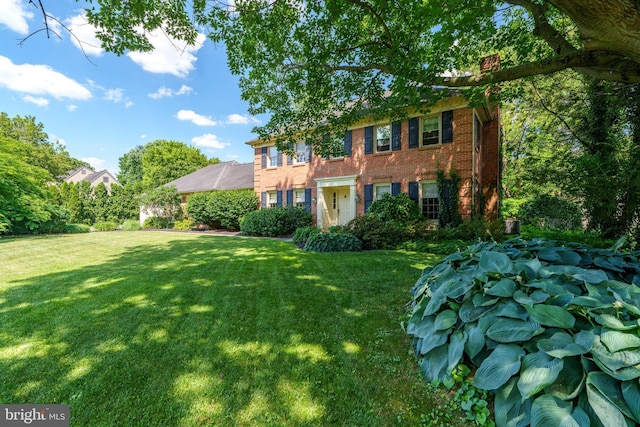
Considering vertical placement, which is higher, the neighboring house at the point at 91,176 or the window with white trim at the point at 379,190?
the neighboring house at the point at 91,176

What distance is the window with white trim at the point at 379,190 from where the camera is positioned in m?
12.2

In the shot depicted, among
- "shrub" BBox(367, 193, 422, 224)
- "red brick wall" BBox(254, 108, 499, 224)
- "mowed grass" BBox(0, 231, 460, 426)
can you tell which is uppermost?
"red brick wall" BBox(254, 108, 499, 224)

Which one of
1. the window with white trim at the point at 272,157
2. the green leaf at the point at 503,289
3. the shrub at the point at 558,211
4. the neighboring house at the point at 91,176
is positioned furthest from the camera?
the neighboring house at the point at 91,176

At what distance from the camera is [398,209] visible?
10.5m

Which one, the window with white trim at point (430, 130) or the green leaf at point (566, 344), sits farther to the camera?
the window with white trim at point (430, 130)

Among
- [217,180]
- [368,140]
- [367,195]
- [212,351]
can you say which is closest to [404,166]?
[367,195]

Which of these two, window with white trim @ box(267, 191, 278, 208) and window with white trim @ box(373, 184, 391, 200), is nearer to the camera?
window with white trim @ box(373, 184, 391, 200)

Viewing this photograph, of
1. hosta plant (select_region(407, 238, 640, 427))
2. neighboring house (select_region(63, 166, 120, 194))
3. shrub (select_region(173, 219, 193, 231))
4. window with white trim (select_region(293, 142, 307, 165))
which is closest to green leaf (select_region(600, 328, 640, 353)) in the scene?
hosta plant (select_region(407, 238, 640, 427))

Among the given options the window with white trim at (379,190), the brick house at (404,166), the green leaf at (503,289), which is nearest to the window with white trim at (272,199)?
the brick house at (404,166)

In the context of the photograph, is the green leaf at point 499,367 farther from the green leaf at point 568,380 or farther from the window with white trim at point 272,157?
the window with white trim at point 272,157

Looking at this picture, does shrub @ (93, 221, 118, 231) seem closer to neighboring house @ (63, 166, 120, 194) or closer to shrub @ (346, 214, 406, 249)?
shrub @ (346, 214, 406, 249)

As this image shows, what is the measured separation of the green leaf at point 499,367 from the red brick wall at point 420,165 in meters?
9.83

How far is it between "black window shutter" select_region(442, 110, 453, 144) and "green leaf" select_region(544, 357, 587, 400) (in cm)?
1070

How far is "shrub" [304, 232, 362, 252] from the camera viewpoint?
8.44m
